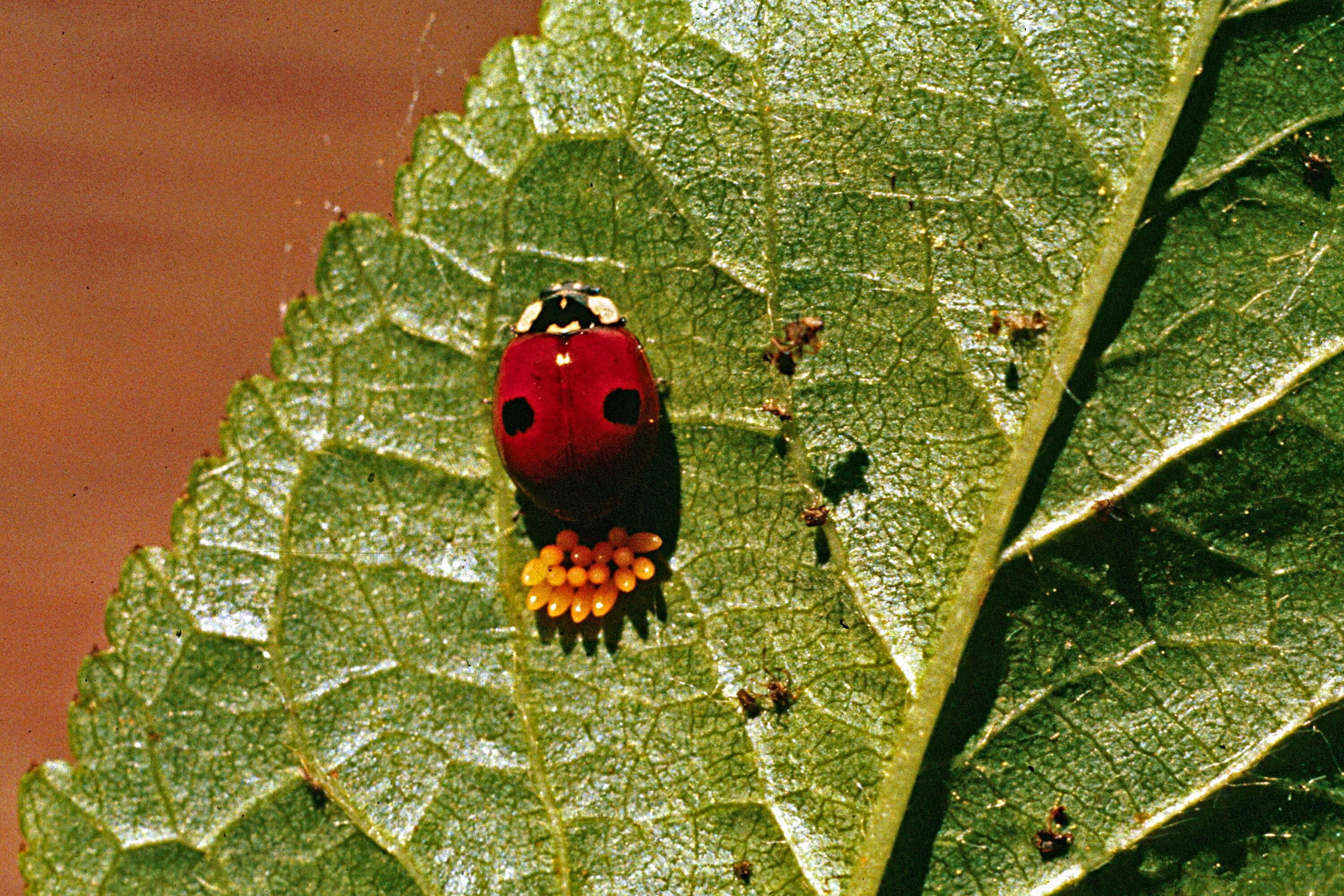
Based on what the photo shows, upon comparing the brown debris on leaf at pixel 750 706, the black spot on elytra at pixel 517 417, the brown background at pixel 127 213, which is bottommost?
the brown debris on leaf at pixel 750 706

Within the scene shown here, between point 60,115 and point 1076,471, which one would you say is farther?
Result: point 60,115

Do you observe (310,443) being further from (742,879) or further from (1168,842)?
(1168,842)

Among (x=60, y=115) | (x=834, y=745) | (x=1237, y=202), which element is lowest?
(x=834, y=745)

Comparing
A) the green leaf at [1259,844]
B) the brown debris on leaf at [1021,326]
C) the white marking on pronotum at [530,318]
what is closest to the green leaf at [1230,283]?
the brown debris on leaf at [1021,326]

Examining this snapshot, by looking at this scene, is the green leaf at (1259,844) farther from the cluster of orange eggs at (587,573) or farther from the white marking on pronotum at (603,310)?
the white marking on pronotum at (603,310)

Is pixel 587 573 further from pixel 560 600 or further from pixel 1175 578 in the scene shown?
pixel 1175 578

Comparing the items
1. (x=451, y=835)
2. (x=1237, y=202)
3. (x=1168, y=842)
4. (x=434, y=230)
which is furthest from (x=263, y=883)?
(x=1237, y=202)
